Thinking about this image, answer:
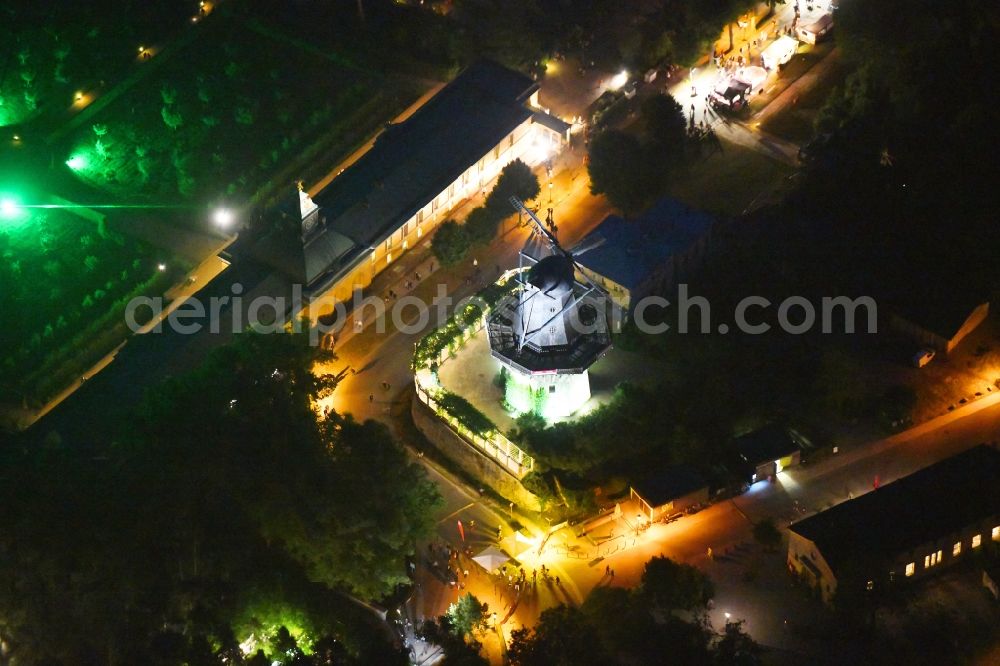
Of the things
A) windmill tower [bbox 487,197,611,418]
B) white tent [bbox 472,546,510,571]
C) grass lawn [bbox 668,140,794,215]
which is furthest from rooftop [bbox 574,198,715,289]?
white tent [bbox 472,546,510,571]

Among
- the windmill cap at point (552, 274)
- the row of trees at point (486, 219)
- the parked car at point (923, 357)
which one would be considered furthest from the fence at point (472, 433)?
the parked car at point (923, 357)

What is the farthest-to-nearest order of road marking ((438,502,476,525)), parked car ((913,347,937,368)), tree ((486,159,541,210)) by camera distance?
tree ((486,159,541,210)), parked car ((913,347,937,368)), road marking ((438,502,476,525))

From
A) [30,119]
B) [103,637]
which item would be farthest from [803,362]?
[30,119]

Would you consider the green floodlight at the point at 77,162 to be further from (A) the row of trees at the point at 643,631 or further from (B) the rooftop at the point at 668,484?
(A) the row of trees at the point at 643,631

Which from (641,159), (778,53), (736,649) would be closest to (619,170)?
(641,159)

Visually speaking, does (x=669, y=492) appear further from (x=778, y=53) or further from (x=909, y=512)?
(x=778, y=53)

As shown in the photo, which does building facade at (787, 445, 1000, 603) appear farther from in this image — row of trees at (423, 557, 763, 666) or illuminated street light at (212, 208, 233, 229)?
illuminated street light at (212, 208, 233, 229)
